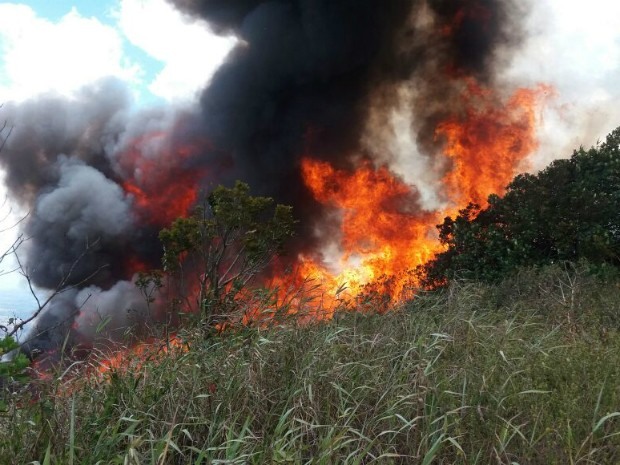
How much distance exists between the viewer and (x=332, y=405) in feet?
11.6

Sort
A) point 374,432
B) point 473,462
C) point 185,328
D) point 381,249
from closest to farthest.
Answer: point 473,462
point 374,432
point 185,328
point 381,249

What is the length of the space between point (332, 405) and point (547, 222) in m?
11.5

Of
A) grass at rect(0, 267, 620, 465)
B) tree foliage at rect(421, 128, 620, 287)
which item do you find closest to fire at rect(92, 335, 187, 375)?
grass at rect(0, 267, 620, 465)

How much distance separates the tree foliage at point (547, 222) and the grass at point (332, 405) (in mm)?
8437

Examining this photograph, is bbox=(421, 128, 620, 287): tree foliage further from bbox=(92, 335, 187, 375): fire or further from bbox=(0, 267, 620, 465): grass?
bbox=(92, 335, 187, 375): fire

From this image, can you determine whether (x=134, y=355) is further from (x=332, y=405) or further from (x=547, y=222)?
(x=547, y=222)

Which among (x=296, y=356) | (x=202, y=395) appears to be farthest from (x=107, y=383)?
(x=296, y=356)

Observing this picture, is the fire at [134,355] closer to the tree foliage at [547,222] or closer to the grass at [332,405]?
the grass at [332,405]

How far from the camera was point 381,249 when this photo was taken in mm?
18969

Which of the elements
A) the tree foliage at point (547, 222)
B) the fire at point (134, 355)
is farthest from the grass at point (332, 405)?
the tree foliage at point (547, 222)

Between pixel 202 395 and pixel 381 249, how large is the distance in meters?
15.9

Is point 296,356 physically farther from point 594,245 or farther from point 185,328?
point 594,245

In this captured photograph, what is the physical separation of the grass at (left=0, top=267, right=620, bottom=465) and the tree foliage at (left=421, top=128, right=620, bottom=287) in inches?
332

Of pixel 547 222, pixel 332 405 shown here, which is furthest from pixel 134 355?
pixel 547 222
